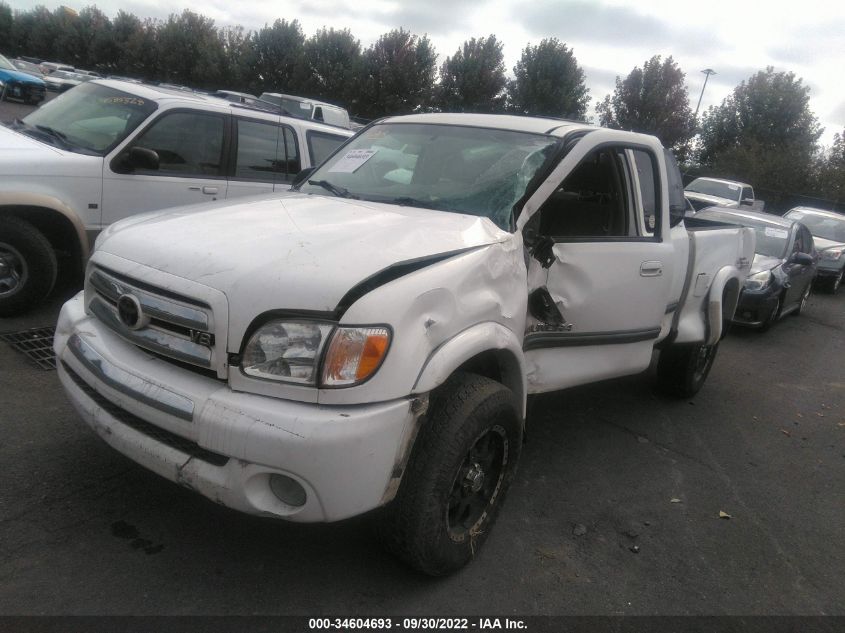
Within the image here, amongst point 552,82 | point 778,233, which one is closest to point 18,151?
point 778,233

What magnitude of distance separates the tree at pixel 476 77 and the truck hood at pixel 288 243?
35.4m

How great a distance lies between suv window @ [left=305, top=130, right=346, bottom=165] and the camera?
248 inches

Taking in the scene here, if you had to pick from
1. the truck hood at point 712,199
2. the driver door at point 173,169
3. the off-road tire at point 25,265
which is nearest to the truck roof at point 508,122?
the driver door at point 173,169

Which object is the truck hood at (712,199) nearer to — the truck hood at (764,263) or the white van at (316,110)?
the truck hood at (764,263)

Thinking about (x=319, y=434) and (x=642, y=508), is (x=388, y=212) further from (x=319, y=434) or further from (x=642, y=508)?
(x=642, y=508)

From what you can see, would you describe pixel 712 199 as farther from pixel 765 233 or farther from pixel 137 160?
pixel 137 160

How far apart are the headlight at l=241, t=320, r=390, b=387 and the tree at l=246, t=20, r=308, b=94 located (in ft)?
131

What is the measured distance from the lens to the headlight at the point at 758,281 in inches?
322

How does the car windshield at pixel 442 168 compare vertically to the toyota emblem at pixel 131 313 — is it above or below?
above

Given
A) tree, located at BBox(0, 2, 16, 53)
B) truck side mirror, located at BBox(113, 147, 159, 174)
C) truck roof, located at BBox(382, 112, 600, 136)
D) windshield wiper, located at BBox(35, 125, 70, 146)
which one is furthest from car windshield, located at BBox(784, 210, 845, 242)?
tree, located at BBox(0, 2, 16, 53)

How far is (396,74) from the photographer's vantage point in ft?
122

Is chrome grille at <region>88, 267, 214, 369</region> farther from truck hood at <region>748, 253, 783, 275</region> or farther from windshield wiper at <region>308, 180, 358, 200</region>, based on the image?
truck hood at <region>748, 253, 783, 275</region>

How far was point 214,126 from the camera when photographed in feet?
18.4

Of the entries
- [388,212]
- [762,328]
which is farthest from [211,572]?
[762,328]
